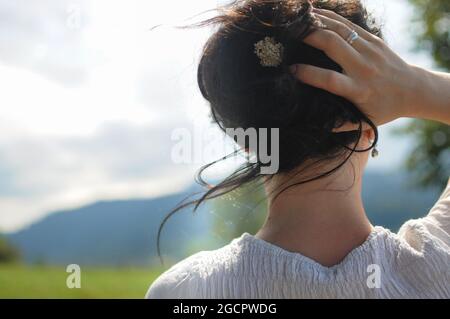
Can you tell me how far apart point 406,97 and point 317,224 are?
343 mm

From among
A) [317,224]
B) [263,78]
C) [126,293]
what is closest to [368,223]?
[317,224]

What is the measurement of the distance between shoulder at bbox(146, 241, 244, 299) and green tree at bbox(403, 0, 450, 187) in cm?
1244

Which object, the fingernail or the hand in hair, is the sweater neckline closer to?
the hand in hair

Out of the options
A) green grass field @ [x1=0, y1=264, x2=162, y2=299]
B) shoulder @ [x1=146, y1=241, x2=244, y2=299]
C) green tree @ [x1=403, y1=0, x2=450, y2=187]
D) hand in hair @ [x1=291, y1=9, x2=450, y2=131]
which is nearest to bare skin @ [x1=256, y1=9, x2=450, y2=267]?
hand in hair @ [x1=291, y1=9, x2=450, y2=131]

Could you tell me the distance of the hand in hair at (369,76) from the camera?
4.06 feet

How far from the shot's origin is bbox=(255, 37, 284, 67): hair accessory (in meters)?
1.28

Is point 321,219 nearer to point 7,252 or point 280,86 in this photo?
point 280,86

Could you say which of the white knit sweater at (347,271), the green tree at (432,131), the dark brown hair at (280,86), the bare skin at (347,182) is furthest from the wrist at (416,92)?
the green tree at (432,131)

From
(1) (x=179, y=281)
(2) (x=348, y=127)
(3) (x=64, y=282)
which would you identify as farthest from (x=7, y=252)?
(2) (x=348, y=127)

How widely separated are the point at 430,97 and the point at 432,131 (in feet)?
41.1

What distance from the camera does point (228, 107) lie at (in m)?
1.37

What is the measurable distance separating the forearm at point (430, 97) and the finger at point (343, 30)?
0.15 meters

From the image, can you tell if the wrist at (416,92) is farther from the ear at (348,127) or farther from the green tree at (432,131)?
the green tree at (432,131)

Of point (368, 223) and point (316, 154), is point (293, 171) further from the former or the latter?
point (368, 223)
